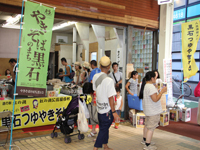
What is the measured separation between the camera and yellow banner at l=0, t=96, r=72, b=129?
4.97 m

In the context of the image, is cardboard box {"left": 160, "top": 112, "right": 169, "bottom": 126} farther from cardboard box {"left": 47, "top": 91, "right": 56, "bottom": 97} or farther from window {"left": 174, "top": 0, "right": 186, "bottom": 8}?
window {"left": 174, "top": 0, "right": 186, "bottom": 8}

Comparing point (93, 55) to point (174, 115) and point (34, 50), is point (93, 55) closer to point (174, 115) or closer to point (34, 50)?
point (174, 115)

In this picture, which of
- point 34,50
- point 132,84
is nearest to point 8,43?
point 132,84

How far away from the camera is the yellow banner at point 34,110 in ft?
16.3

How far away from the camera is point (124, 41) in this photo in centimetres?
647

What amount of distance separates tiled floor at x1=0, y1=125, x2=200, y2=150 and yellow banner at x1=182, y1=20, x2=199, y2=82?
2.54 metres

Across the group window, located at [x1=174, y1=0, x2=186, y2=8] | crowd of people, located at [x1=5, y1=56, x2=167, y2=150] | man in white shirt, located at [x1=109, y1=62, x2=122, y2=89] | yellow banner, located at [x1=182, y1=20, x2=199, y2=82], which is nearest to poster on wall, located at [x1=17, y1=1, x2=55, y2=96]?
crowd of people, located at [x1=5, y1=56, x2=167, y2=150]

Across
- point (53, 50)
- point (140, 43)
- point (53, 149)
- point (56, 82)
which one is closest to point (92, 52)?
point (53, 50)

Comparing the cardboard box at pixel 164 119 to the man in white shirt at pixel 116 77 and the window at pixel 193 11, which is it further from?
the window at pixel 193 11

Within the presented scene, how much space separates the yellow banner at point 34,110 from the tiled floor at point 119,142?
0.62 meters

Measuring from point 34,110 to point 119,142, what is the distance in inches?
92.6

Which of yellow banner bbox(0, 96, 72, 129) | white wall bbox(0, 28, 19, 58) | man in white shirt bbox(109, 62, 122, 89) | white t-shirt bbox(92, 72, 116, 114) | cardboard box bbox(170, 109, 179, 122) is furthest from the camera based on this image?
white wall bbox(0, 28, 19, 58)

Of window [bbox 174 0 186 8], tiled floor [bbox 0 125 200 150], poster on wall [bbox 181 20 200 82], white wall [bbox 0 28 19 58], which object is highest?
window [bbox 174 0 186 8]

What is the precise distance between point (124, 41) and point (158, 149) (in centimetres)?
354
